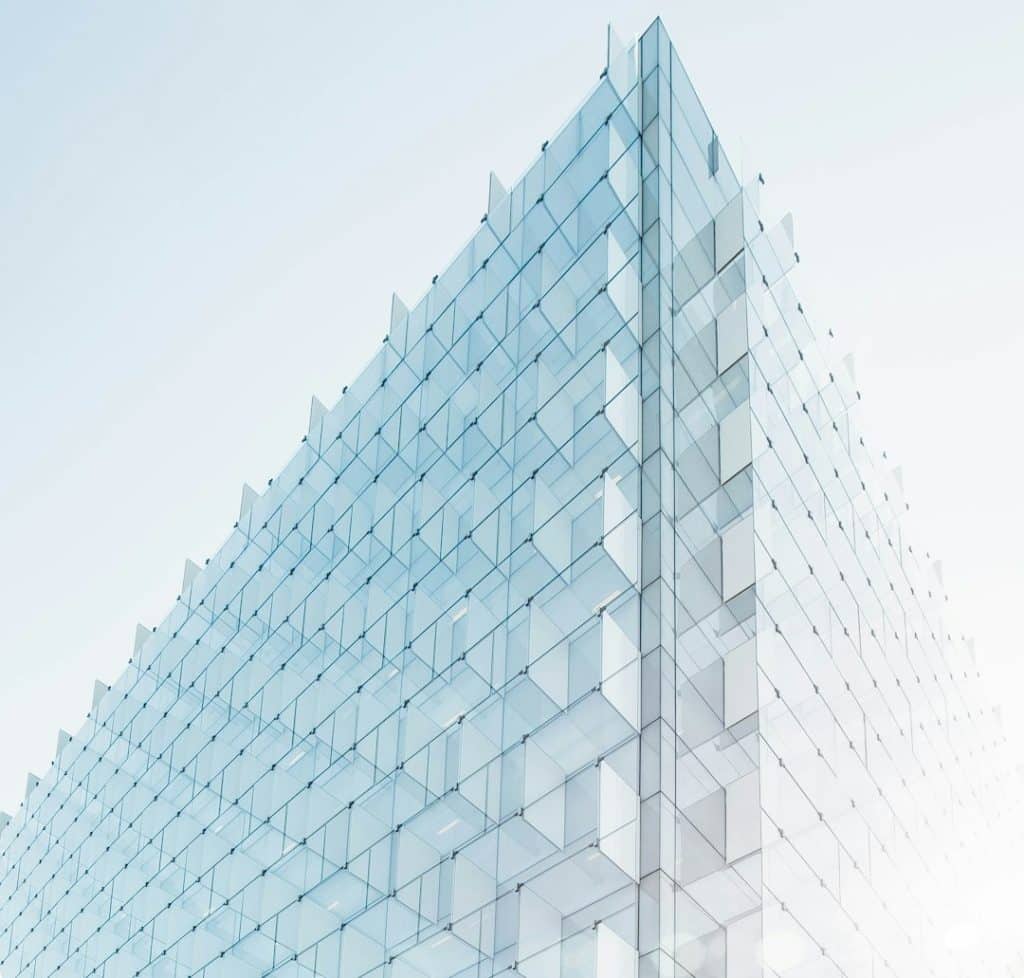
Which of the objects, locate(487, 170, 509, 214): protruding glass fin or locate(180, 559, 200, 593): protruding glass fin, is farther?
locate(180, 559, 200, 593): protruding glass fin

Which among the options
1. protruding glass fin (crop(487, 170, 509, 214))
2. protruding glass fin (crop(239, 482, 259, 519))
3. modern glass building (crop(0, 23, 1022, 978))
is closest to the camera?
modern glass building (crop(0, 23, 1022, 978))

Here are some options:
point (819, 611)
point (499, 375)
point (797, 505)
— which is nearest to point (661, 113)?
point (499, 375)

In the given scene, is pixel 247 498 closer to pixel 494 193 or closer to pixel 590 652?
pixel 494 193

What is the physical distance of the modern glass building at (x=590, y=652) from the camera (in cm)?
2325

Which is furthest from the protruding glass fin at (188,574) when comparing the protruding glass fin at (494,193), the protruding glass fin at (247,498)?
the protruding glass fin at (494,193)

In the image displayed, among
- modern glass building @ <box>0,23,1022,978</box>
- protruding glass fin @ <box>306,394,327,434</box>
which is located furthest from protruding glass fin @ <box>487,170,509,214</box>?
protruding glass fin @ <box>306,394,327,434</box>

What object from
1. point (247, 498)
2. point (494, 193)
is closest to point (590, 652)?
point (494, 193)

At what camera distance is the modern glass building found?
2325 centimetres

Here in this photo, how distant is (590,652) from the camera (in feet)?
78.3

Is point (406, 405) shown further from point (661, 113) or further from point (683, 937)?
point (683, 937)

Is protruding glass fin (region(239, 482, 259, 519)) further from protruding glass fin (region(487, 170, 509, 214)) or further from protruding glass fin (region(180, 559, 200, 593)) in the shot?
protruding glass fin (region(487, 170, 509, 214))

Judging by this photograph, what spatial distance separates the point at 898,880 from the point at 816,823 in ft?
19.3

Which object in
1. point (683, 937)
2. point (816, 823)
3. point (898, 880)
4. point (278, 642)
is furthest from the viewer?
point (278, 642)

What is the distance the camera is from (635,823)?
2225 centimetres
